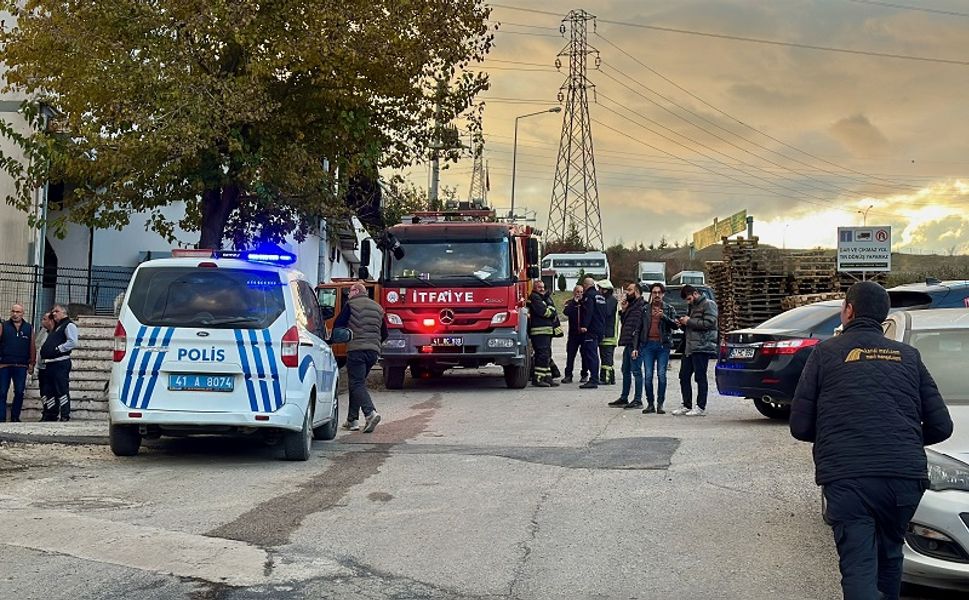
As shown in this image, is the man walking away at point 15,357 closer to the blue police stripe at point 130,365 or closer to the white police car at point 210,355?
the white police car at point 210,355

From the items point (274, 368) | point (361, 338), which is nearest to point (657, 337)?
point (361, 338)

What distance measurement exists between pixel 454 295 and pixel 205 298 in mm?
9184

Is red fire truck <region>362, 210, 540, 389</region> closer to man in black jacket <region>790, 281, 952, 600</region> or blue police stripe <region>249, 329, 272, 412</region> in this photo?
blue police stripe <region>249, 329, 272, 412</region>

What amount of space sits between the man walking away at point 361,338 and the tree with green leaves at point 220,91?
5.26m

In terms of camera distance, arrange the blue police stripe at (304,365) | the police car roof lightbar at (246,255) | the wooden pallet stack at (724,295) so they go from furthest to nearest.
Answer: the wooden pallet stack at (724,295) < the police car roof lightbar at (246,255) < the blue police stripe at (304,365)

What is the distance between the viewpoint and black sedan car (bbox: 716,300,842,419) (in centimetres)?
1398

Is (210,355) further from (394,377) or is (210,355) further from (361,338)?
(394,377)

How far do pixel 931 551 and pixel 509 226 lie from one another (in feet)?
48.3

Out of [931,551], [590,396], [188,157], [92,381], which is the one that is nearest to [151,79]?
[188,157]

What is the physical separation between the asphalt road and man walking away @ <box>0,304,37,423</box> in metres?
4.77

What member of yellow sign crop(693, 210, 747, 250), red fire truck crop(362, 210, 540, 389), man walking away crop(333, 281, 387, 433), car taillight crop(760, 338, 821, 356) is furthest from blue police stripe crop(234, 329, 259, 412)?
yellow sign crop(693, 210, 747, 250)

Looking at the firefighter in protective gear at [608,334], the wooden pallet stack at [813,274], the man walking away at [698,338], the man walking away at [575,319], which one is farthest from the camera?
the wooden pallet stack at [813,274]

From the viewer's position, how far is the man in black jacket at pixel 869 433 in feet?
16.7

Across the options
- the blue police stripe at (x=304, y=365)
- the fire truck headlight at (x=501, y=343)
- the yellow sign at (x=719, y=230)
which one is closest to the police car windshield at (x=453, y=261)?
the fire truck headlight at (x=501, y=343)
